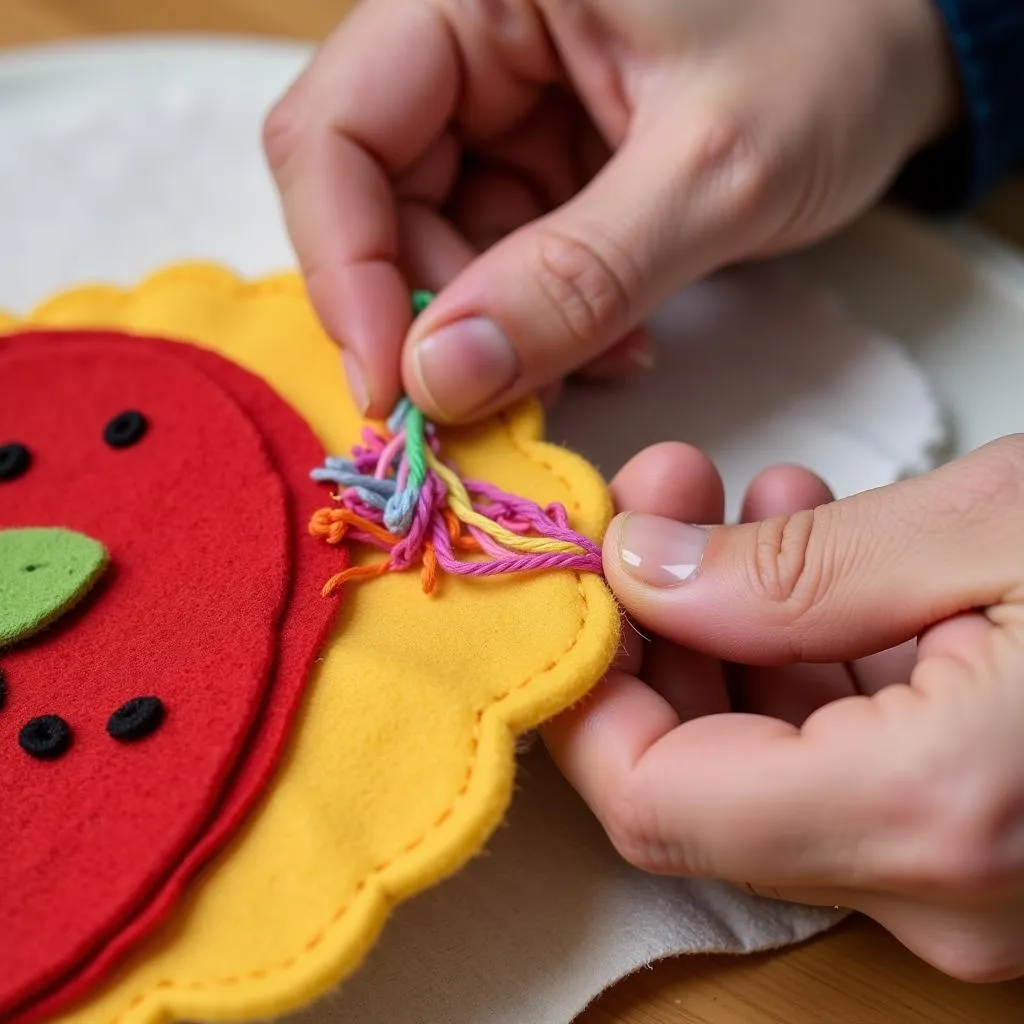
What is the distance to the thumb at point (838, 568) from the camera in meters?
0.52

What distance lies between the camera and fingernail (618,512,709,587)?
564mm

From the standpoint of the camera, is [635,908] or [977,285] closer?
[635,908]

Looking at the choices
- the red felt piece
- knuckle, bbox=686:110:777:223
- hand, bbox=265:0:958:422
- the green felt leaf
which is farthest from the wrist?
the green felt leaf

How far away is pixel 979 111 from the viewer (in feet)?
2.92

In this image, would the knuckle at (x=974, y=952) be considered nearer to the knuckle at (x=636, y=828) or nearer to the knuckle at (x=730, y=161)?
the knuckle at (x=636, y=828)

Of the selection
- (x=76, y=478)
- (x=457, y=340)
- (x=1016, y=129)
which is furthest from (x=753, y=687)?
(x=1016, y=129)

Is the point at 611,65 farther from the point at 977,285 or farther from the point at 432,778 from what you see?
the point at 432,778

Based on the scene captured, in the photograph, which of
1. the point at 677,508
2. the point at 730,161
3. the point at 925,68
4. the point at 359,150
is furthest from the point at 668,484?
the point at 925,68

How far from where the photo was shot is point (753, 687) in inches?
25.3

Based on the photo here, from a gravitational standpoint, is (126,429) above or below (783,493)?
above

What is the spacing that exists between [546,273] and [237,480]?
223mm

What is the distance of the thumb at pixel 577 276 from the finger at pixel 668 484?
9 cm

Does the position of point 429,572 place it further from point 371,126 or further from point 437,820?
point 371,126

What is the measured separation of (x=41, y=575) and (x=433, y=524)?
0.21 meters
